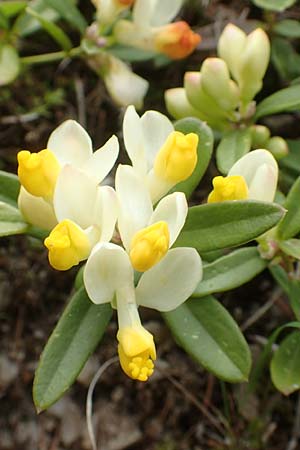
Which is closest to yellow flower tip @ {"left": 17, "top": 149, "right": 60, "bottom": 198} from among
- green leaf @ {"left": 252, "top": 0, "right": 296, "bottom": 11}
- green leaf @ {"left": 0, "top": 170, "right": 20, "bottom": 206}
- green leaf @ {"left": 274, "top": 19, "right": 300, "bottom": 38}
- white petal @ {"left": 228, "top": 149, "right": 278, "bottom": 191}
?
green leaf @ {"left": 0, "top": 170, "right": 20, "bottom": 206}

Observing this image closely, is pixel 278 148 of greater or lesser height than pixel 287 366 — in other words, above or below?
above

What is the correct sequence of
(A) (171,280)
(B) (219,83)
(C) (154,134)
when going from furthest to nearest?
(B) (219,83) < (C) (154,134) < (A) (171,280)

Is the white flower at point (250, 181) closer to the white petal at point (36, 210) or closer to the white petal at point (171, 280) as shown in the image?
the white petal at point (171, 280)

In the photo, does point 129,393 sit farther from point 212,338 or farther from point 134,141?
point 134,141

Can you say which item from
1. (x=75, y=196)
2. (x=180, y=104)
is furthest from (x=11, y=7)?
(x=75, y=196)

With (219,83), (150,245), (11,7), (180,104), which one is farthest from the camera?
(11,7)

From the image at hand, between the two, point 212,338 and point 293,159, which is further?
point 293,159

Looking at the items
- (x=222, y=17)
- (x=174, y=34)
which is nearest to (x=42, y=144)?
(x=174, y=34)

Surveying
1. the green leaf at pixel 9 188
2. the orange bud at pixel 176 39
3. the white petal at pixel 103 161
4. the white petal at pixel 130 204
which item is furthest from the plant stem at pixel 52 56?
the white petal at pixel 130 204

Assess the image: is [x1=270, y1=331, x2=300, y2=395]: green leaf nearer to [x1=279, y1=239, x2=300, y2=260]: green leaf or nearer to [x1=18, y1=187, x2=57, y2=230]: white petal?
[x1=279, y1=239, x2=300, y2=260]: green leaf
